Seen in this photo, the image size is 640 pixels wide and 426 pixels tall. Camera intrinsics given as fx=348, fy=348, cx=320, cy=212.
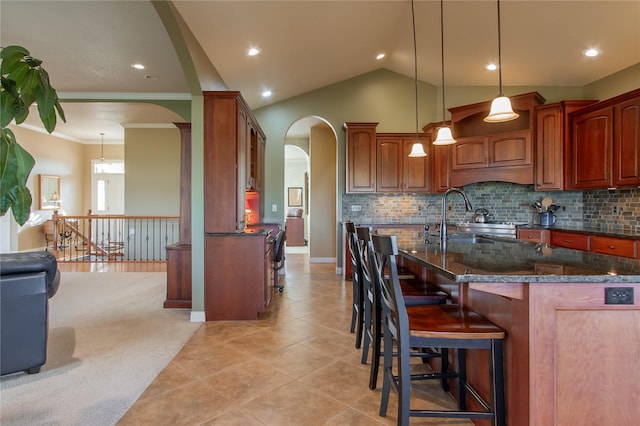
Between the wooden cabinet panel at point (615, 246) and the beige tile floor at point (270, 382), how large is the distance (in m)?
2.97

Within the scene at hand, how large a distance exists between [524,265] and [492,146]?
432 cm

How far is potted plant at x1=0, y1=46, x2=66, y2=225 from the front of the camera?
131cm

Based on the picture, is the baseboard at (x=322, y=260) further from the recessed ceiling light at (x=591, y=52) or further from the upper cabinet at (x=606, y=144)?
the recessed ceiling light at (x=591, y=52)

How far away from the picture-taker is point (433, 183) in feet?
19.5

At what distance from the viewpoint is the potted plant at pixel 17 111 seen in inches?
51.7

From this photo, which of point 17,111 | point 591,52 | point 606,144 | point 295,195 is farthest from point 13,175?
point 295,195

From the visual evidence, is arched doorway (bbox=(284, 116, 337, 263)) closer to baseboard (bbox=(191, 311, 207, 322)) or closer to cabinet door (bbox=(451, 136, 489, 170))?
cabinet door (bbox=(451, 136, 489, 170))

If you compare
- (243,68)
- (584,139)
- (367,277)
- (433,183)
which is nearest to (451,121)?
(433,183)

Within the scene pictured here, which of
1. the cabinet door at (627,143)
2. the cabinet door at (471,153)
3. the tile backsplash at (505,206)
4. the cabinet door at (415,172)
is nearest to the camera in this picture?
the cabinet door at (627,143)

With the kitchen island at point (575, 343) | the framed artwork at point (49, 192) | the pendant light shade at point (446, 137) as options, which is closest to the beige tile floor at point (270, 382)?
the kitchen island at point (575, 343)

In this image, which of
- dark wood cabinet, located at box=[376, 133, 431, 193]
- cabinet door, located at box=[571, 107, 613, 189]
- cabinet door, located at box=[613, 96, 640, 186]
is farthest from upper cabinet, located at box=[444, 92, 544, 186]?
cabinet door, located at box=[613, 96, 640, 186]

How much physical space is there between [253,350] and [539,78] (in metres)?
5.65

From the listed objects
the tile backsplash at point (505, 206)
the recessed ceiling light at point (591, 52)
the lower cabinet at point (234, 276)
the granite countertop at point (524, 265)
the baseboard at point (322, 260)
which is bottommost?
the baseboard at point (322, 260)

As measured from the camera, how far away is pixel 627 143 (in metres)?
3.96
